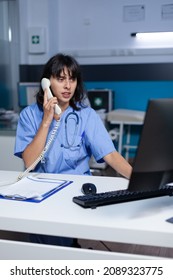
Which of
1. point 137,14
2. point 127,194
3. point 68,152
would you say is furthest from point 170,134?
point 137,14

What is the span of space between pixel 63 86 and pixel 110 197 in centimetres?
67

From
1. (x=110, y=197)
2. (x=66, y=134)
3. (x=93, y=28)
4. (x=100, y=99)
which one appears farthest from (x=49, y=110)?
(x=93, y=28)

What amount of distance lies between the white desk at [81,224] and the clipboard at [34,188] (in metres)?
0.04

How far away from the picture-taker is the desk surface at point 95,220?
80 cm

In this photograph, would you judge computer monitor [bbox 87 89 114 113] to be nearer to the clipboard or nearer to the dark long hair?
the dark long hair

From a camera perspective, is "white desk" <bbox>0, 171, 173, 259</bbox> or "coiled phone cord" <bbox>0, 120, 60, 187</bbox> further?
"coiled phone cord" <bbox>0, 120, 60, 187</bbox>

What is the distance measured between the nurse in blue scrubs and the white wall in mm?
2899

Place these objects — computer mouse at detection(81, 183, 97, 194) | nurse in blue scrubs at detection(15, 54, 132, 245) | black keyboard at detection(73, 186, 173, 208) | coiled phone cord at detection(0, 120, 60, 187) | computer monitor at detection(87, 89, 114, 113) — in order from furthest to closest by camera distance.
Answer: computer monitor at detection(87, 89, 114, 113), nurse in blue scrubs at detection(15, 54, 132, 245), coiled phone cord at detection(0, 120, 60, 187), computer mouse at detection(81, 183, 97, 194), black keyboard at detection(73, 186, 173, 208)

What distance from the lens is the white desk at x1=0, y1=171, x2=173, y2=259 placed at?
80 centimetres

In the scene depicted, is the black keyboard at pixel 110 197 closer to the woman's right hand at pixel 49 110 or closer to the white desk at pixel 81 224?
the white desk at pixel 81 224

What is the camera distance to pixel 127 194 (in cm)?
105

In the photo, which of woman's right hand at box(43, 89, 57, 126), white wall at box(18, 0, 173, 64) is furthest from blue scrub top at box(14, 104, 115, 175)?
white wall at box(18, 0, 173, 64)

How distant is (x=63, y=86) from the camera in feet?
4.85

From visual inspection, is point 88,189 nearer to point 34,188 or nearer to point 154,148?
point 34,188
